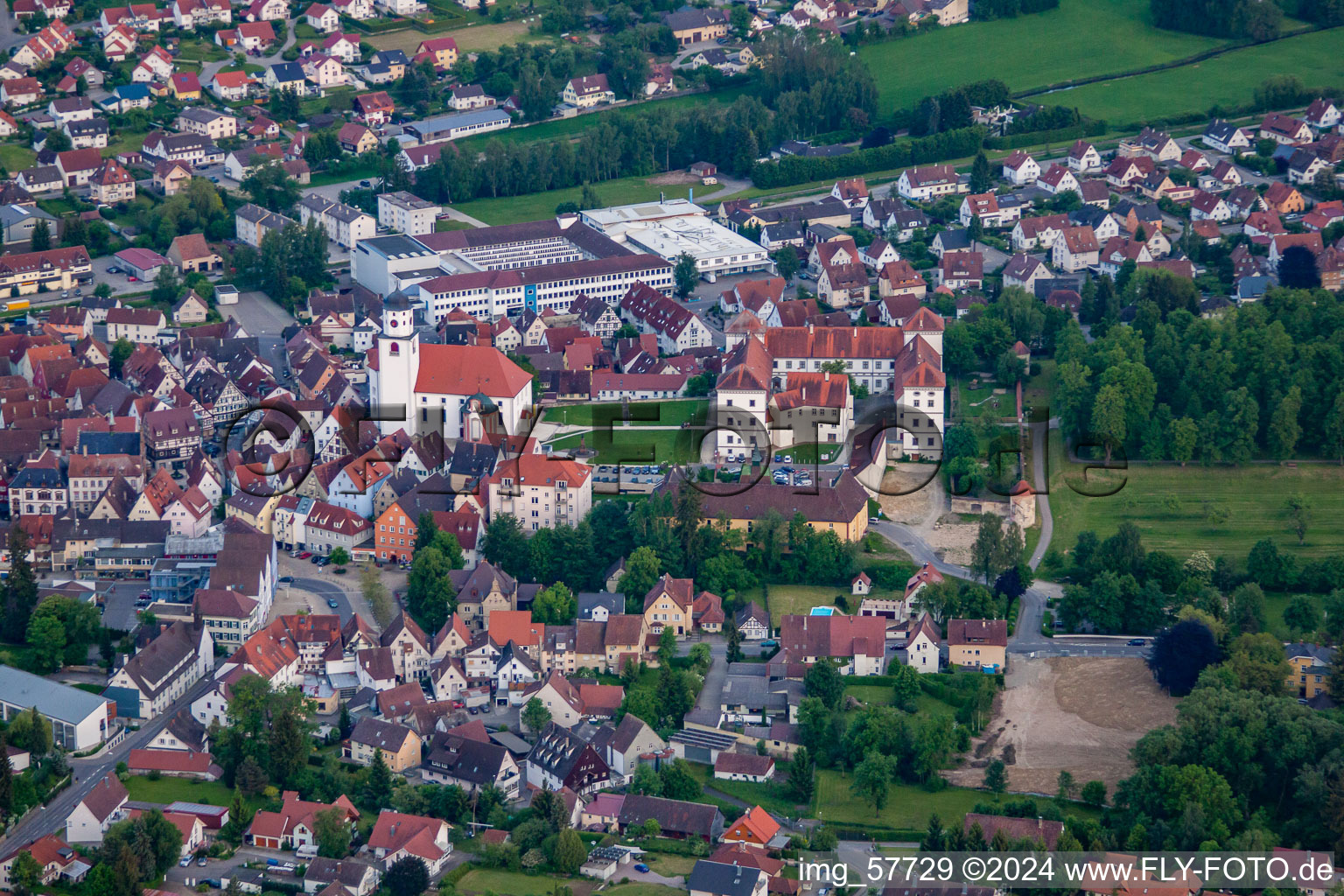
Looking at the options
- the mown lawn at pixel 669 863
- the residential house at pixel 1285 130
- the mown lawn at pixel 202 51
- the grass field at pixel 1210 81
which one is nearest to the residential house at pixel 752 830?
the mown lawn at pixel 669 863

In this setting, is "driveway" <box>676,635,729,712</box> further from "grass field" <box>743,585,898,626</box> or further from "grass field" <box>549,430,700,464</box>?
"grass field" <box>549,430,700,464</box>

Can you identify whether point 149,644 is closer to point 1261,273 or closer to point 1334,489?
point 1334,489

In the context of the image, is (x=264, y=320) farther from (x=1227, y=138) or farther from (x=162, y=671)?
(x=1227, y=138)

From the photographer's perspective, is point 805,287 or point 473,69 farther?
point 473,69

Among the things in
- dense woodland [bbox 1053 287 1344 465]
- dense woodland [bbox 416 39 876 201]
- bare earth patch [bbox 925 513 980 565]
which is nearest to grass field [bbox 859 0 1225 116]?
dense woodland [bbox 416 39 876 201]

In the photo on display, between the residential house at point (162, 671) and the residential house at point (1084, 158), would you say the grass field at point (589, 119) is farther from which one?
the residential house at point (162, 671)

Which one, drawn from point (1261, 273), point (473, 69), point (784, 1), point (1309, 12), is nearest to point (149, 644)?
point (1261, 273)
